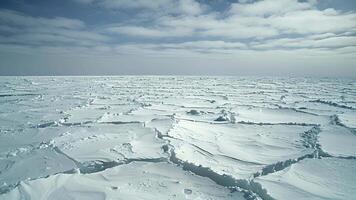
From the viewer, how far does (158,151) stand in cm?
382

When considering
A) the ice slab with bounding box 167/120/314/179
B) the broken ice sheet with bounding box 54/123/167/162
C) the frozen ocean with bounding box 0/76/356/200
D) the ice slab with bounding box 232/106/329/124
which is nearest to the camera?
the frozen ocean with bounding box 0/76/356/200

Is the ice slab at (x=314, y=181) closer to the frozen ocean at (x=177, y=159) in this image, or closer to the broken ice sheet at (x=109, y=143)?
the frozen ocean at (x=177, y=159)

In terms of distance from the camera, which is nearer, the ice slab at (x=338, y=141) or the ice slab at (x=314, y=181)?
the ice slab at (x=314, y=181)

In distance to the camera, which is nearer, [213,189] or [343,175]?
[213,189]

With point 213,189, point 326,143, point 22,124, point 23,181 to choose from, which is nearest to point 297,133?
point 326,143

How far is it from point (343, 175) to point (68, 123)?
4791mm

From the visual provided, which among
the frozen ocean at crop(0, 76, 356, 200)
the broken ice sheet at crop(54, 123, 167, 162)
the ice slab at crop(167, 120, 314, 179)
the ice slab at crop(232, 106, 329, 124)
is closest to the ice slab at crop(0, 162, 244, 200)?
the frozen ocean at crop(0, 76, 356, 200)

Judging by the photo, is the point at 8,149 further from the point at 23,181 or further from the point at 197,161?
the point at 197,161

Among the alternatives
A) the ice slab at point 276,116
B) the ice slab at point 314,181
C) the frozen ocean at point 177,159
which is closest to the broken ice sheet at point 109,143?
the frozen ocean at point 177,159

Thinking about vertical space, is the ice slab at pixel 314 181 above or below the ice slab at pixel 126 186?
above

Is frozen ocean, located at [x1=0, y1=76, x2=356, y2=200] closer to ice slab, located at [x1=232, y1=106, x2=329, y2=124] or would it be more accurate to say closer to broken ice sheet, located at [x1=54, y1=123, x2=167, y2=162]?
broken ice sheet, located at [x1=54, y1=123, x2=167, y2=162]

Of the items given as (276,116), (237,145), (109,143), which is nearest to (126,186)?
(109,143)

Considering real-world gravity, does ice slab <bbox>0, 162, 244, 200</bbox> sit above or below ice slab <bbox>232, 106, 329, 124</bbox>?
below

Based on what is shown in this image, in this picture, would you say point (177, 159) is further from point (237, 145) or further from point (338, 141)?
point (338, 141)
